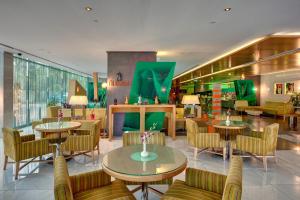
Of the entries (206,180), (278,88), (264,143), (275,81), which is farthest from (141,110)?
(275,81)

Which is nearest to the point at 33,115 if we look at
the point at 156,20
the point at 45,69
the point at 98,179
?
the point at 45,69

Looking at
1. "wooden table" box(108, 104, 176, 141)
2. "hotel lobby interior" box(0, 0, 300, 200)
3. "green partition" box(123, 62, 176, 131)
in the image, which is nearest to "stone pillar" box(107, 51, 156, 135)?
"hotel lobby interior" box(0, 0, 300, 200)

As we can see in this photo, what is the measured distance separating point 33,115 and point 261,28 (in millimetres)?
10162

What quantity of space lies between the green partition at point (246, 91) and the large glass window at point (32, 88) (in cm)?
1386

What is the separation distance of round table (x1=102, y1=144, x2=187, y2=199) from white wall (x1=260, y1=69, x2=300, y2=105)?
1272cm

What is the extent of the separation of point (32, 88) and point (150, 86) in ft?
Result: 20.4

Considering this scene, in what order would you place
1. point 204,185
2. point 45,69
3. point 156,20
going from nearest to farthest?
point 204,185
point 156,20
point 45,69

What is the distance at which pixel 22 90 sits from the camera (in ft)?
29.1

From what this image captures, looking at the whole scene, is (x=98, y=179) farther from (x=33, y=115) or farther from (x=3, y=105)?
(x=33, y=115)

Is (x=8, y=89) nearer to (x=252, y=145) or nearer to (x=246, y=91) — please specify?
(x=252, y=145)

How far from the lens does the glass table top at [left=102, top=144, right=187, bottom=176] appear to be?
1.99 meters

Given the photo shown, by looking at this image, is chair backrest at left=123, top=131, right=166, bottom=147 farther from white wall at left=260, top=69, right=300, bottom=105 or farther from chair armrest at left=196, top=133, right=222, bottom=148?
white wall at left=260, top=69, right=300, bottom=105

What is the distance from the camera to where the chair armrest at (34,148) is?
357 centimetres

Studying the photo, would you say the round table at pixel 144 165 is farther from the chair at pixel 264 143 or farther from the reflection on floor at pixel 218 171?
the chair at pixel 264 143
